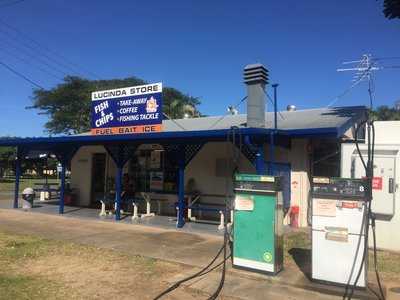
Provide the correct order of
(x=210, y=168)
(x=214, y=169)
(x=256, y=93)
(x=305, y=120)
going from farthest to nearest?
(x=210, y=168) → (x=214, y=169) → (x=305, y=120) → (x=256, y=93)

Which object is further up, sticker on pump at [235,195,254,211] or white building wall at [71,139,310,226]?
white building wall at [71,139,310,226]

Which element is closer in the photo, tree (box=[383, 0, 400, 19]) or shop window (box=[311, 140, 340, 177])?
tree (box=[383, 0, 400, 19])

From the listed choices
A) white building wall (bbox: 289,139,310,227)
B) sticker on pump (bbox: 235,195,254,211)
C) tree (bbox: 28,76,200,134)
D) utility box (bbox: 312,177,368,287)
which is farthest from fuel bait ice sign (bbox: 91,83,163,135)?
tree (bbox: 28,76,200,134)

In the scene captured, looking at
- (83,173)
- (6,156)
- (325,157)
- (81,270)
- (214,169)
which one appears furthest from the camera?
(6,156)

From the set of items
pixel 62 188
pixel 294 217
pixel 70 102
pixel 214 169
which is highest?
pixel 70 102

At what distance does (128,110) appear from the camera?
14.4 m

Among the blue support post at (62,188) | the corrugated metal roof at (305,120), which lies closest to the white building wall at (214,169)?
the corrugated metal roof at (305,120)

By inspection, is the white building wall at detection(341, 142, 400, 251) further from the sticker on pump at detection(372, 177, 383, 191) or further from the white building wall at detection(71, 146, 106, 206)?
the white building wall at detection(71, 146, 106, 206)

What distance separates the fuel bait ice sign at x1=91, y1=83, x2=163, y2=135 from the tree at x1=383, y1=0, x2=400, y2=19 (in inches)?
272

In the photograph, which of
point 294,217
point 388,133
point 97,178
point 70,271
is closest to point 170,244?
point 70,271

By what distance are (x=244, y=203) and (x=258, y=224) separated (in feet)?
1.40

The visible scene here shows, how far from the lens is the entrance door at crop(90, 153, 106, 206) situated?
1834cm

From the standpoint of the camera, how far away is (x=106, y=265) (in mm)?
8047

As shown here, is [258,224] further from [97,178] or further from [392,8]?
[97,178]
